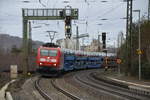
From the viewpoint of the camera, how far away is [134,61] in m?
45.6

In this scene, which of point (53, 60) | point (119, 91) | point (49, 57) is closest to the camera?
point (119, 91)

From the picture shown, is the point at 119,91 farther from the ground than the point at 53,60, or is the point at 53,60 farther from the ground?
the point at 53,60

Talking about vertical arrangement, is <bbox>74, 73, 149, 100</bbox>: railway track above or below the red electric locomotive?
below

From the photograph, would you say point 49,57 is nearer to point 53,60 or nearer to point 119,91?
point 53,60

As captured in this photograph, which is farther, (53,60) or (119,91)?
(53,60)

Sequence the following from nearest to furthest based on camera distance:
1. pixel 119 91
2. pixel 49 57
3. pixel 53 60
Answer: pixel 119 91
pixel 53 60
pixel 49 57

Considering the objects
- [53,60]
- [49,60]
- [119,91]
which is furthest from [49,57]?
[119,91]

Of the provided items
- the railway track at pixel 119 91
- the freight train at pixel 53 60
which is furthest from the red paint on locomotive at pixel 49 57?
the railway track at pixel 119 91

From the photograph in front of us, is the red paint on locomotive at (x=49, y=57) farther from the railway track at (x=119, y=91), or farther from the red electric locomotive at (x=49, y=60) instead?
the railway track at (x=119, y=91)

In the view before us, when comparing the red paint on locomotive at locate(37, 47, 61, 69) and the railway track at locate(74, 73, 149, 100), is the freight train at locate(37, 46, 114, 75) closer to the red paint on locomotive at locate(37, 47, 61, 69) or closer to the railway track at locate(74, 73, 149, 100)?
A: the red paint on locomotive at locate(37, 47, 61, 69)

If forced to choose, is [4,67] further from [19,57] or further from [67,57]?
Result: [67,57]

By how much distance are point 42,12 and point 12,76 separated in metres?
10.2

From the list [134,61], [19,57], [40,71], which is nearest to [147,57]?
[134,61]

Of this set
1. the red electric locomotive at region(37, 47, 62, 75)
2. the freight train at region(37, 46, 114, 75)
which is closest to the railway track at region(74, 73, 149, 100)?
the red electric locomotive at region(37, 47, 62, 75)
